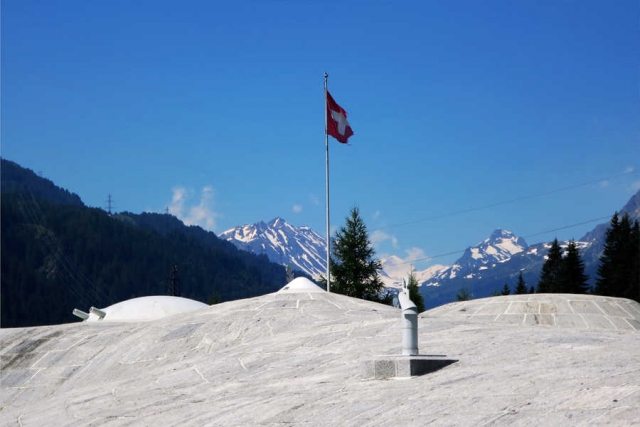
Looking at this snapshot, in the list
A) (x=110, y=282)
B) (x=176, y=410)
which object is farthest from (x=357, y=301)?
(x=110, y=282)

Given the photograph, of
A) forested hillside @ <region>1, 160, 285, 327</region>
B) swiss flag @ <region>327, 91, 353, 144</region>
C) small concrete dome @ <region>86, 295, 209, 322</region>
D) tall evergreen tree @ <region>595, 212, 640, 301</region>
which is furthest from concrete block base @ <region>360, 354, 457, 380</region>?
forested hillside @ <region>1, 160, 285, 327</region>

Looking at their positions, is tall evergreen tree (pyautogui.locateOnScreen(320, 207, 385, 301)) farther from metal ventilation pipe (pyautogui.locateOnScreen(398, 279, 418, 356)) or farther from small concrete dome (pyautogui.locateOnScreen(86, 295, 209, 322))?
metal ventilation pipe (pyautogui.locateOnScreen(398, 279, 418, 356))

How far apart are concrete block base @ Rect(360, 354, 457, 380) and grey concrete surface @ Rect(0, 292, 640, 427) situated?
0.51 ft

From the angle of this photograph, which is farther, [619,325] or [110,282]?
[110,282]

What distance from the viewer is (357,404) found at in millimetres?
8938

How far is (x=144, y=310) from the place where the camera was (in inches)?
873

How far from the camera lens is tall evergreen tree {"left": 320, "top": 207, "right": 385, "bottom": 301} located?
47031mm

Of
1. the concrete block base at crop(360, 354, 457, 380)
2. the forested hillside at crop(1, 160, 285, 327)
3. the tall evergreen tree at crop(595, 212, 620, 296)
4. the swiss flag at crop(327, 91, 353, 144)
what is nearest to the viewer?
the concrete block base at crop(360, 354, 457, 380)

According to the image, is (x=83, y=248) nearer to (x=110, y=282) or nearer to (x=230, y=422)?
(x=110, y=282)

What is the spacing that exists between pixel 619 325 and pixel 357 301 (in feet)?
24.6

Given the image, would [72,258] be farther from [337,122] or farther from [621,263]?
[337,122]

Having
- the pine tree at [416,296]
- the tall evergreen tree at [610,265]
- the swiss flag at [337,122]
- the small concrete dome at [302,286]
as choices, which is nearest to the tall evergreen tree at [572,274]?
the tall evergreen tree at [610,265]

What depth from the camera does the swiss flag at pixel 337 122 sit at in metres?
27.4

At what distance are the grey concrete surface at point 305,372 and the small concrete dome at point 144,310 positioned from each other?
2054 mm
